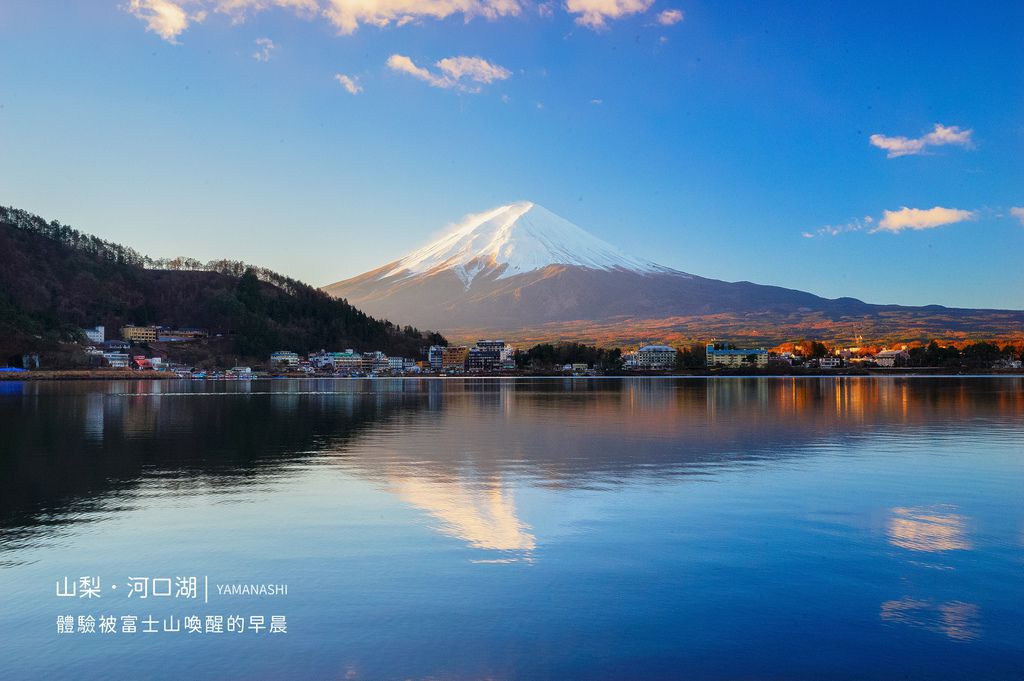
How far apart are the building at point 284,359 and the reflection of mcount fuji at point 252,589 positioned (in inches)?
5284

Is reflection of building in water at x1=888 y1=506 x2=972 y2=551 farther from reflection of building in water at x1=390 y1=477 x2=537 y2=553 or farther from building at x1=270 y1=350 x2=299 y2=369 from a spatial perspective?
building at x1=270 y1=350 x2=299 y2=369

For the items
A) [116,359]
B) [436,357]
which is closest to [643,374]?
[436,357]

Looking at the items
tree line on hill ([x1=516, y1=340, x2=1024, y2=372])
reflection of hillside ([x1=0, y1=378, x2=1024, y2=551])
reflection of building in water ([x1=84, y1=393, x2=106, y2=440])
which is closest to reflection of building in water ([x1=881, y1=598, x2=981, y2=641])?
reflection of hillside ([x1=0, y1=378, x2=1024, y2=551])

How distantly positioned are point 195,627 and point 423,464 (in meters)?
9.23

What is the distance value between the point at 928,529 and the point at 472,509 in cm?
592

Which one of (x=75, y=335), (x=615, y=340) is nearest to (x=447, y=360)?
(x=615, y=340)

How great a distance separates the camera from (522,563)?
791 centimetres

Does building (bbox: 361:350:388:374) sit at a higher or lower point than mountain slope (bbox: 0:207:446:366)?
lower

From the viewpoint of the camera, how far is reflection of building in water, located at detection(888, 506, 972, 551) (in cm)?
868

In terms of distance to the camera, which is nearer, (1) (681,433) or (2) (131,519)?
(2) (131,519)

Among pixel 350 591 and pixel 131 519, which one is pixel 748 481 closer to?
pixel 350 591

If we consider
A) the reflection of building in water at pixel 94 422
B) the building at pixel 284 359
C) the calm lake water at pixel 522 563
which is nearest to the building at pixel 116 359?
the building at pixel 284 359

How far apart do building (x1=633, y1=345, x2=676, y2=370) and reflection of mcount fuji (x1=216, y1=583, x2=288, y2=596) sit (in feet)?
448

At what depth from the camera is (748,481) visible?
13.1 m
